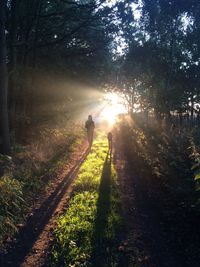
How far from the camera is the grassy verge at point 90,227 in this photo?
6.85 m

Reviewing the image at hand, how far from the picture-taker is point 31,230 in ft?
27.5

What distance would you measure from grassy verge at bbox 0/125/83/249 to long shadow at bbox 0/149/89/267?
223 millimetres

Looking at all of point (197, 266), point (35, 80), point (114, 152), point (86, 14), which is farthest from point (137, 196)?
point (35, 80)

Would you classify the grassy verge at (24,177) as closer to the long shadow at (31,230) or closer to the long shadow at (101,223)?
the long shadow at (31,230)

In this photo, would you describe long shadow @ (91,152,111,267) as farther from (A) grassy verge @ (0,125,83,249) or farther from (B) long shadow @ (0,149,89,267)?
(A) grassy verge @ (0,125,83,249)

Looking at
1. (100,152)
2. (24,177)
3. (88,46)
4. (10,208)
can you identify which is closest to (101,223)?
(10,208)

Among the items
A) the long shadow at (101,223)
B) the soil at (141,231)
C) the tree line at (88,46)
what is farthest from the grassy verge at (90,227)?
the tree line at (88,46)

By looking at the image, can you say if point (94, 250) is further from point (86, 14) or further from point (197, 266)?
point (86, 14)

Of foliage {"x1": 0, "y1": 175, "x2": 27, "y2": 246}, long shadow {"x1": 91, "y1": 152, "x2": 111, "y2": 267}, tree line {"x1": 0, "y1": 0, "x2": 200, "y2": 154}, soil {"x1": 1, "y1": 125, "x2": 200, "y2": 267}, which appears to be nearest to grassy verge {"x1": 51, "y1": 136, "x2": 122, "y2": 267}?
long shadow {"x1": 91, "y1": 152, "x2": 111, "y2": 267}

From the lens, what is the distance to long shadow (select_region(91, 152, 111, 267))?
22.6 feet

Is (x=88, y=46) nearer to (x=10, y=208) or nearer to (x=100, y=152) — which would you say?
(x=100, y=152)

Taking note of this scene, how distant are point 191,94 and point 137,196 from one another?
18.6m

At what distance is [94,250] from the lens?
23.4 feet

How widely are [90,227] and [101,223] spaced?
0.41 metres
